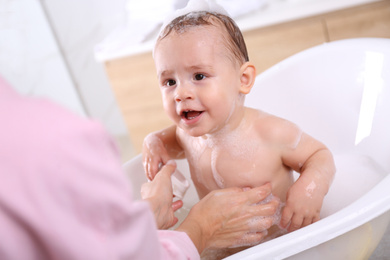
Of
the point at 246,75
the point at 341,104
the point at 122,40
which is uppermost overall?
the point at 246,75

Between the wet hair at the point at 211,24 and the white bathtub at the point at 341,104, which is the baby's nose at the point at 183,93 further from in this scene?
the white bathtub at the point at 341,104

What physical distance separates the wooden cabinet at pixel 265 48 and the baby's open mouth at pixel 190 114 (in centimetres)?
113

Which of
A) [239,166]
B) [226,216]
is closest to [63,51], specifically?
[239,166]

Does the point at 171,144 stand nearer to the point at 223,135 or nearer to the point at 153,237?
the point at 223,135

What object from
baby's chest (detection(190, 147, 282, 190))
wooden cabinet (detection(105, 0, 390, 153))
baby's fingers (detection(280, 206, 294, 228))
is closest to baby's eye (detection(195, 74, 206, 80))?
baby's chest (detection(190, 147, 282, 190))

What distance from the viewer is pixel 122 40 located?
2375 mm

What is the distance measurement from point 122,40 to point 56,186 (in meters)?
2.08

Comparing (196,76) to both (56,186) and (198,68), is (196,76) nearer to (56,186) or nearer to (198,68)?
(198,68)

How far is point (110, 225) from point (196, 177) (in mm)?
862

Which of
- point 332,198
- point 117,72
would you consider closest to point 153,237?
point 332,198

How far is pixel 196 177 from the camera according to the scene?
1.27 metres

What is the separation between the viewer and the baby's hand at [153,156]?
4.10ft

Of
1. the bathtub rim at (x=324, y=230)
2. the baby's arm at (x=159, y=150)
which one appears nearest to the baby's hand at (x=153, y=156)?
the baby's arm at (x=159, y=150)

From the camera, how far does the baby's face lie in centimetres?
102
